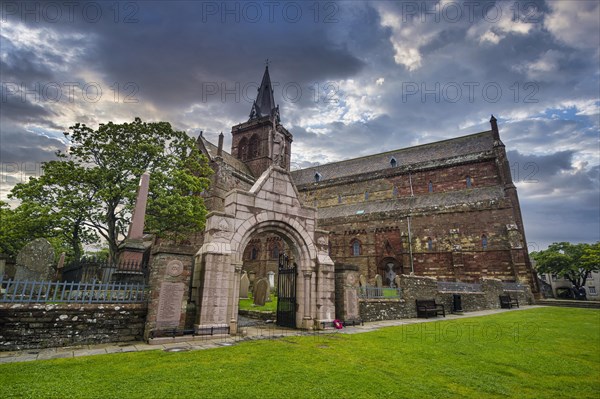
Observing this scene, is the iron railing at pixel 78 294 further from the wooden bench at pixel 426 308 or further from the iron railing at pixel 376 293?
the wooden bench at pixel 426 308

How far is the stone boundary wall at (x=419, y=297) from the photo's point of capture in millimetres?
13641

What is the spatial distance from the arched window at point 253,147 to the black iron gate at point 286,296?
34881 millimetres

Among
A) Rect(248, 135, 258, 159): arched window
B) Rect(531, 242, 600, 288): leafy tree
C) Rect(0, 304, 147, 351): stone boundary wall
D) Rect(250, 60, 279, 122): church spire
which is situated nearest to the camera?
Rect(0, 304, 147, 351): stone boundary wall

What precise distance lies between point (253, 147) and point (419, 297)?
3594 centimetres

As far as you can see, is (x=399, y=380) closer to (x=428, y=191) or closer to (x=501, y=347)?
(x=501, y=347)

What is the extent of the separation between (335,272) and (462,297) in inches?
463

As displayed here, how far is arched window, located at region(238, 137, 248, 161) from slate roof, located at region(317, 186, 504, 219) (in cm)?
1504

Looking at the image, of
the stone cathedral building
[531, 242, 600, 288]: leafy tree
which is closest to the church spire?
the stone cathedral building

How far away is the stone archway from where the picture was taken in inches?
365

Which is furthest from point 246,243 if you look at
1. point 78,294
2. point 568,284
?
point 568,284

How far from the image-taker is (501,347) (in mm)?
8102

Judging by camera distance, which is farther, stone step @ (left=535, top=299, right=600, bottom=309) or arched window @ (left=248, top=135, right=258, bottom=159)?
arched window @ (left=248, top=135, right=258, bottom=159)

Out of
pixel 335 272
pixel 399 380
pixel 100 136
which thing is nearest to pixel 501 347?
pixel 399 380

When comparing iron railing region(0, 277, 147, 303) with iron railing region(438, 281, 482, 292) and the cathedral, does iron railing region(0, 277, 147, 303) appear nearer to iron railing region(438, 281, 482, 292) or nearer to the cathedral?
the cathedral
